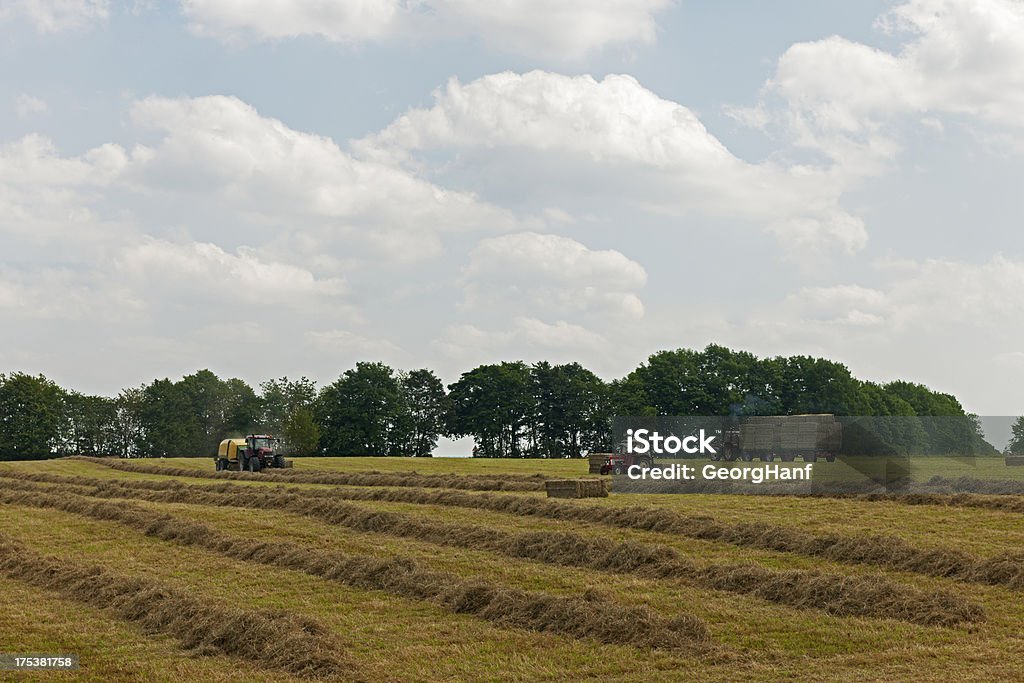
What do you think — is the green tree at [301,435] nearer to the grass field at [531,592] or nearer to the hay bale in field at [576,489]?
the hay bale in field at [576,489]

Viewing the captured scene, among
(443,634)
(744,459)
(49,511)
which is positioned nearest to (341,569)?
(443,634)

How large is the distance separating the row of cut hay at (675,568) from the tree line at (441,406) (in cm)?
8713

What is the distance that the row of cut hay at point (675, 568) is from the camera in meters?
17.5

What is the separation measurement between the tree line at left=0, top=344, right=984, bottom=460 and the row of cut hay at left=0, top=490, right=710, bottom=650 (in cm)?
8946

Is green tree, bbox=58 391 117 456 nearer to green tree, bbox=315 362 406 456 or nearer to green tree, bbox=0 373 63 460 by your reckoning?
green tree, bbox=0 373 63 460

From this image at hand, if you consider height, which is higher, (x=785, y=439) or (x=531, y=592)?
(x=785, y=439)

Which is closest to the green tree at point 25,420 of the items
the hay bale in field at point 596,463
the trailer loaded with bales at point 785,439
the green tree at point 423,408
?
the green tree at point 423,408

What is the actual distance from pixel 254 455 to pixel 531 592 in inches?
1932

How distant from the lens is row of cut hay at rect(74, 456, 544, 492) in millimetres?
43188

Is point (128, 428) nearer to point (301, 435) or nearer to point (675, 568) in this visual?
point (301, 435)

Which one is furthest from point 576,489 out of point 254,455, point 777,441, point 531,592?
point 254,455

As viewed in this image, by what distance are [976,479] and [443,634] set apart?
24.4m

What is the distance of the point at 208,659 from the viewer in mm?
15164

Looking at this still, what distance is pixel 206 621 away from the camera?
16.7m
